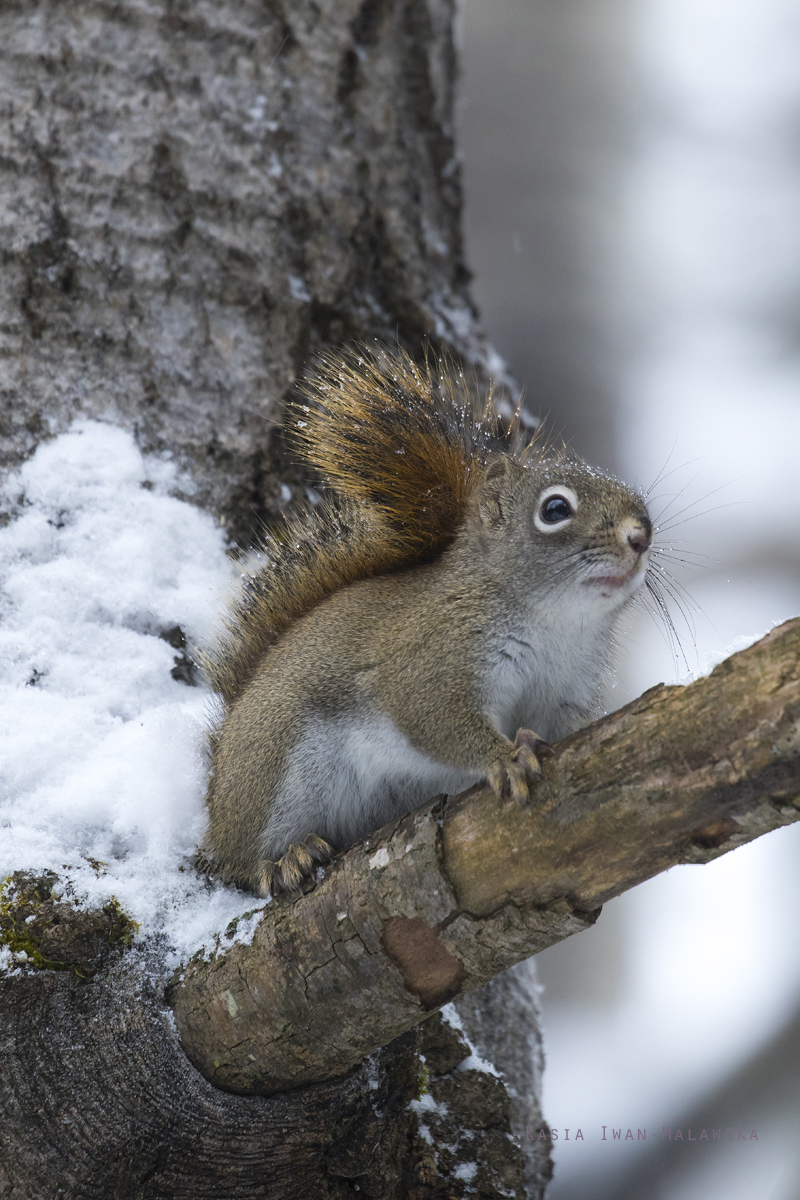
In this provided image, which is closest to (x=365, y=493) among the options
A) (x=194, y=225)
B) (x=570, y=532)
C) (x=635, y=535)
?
(x=570, y=532)

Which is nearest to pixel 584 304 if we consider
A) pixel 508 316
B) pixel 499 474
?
pixel 508 316

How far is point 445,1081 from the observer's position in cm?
162

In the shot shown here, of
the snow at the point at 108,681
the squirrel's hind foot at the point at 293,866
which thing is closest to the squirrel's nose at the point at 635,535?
the squirrel's hind foot at the point at 293,866

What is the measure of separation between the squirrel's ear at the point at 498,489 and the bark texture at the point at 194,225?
542 millimetres

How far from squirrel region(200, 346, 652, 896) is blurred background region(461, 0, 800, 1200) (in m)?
0.25

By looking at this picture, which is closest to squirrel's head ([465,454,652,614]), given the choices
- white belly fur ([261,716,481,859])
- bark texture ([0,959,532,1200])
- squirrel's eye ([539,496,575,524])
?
squirrel's eye ([539,496,575,524])

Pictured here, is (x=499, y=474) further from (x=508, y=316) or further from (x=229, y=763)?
(x=508, y=316)

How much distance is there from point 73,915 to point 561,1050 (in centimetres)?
199

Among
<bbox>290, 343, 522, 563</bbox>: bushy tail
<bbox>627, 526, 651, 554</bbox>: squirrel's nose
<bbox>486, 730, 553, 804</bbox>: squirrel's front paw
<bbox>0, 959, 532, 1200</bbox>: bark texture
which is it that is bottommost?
<bbox>0, 959, 532, 1200</bbox>: bark texture

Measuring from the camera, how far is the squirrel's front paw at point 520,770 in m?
1.16

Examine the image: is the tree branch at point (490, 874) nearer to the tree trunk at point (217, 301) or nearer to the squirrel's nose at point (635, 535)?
the tree trunk at point (217, 301)

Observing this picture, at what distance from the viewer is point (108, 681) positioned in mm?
1718

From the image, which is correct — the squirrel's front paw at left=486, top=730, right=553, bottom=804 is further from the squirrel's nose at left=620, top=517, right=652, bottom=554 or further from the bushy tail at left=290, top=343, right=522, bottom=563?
the bushy tail at left=290, top=343, right=522, bottom=563

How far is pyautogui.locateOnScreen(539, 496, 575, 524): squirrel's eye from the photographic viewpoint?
5.29 ft
